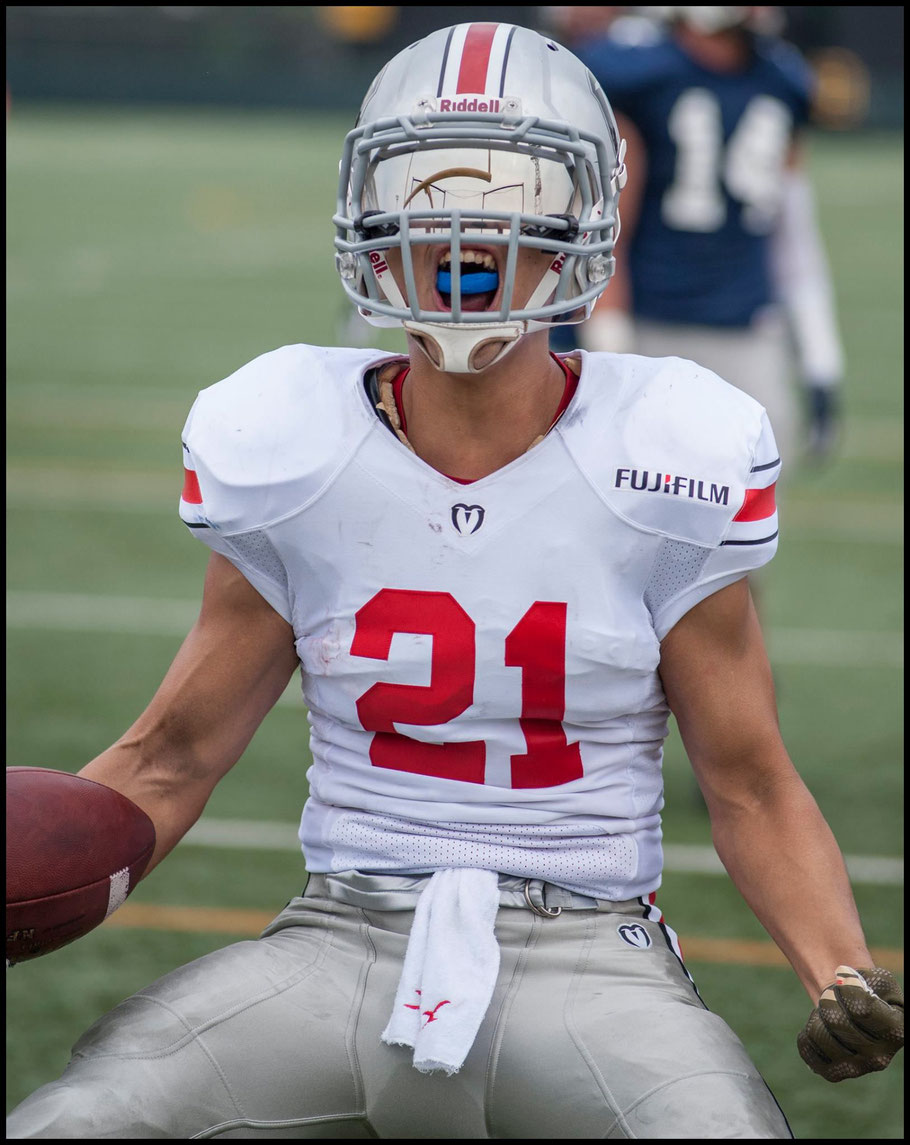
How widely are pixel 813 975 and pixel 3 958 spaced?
2.72 ft

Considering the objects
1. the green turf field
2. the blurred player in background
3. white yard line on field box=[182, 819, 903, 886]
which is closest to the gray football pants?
the green turf field

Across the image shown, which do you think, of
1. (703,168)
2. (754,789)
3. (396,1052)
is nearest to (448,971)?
(396,1052)

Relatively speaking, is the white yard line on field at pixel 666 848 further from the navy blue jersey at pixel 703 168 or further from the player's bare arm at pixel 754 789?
the player's bare arm at pixel 754 789

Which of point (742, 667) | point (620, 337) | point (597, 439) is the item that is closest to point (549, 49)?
point (597, 439)

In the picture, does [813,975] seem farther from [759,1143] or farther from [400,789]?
[400,789]

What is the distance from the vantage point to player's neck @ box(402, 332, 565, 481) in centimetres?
193

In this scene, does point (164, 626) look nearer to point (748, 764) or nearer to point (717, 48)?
point (717, 48)

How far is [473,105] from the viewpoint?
184cm

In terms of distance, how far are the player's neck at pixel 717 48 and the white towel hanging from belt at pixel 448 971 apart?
2883 millimetres

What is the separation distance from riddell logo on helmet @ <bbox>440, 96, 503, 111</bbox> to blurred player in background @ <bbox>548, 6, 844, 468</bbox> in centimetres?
231

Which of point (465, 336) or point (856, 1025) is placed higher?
point (465, 336)

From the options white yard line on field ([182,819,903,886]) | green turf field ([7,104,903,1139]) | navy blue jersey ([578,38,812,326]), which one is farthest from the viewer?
navy blue jersey ([578,38,812,326])

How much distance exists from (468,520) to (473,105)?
17.0 inches

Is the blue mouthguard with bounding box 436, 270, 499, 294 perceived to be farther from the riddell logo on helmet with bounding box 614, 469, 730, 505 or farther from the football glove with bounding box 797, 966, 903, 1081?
the football glove with bounding box 797, 966, 903, 1081
